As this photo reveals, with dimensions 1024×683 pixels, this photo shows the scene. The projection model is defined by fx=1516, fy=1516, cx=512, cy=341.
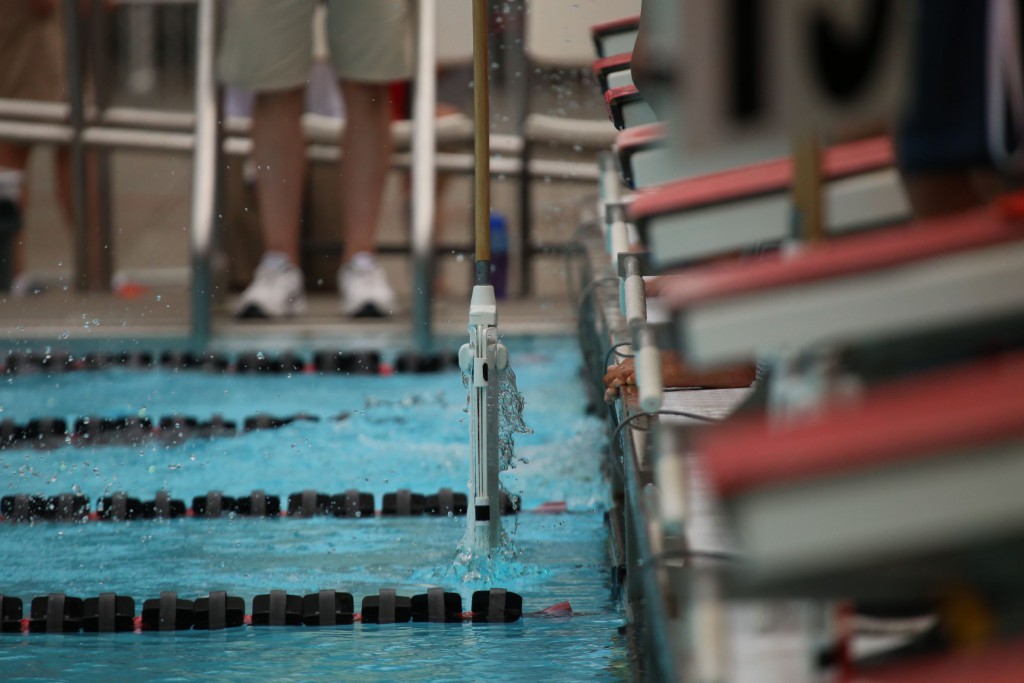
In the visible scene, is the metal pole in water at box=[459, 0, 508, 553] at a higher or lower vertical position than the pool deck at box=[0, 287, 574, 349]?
lower

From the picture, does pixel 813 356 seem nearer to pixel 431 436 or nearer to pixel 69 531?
pixel 69 531

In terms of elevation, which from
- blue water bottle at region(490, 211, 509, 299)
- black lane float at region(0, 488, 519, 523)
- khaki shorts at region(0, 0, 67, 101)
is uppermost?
khaki shorts at region(0, 0, 67, 101)

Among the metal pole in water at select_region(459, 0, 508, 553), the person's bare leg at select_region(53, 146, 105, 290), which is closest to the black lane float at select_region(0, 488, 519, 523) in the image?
the metal pole in water at select_region(459, 0, 508, 553)

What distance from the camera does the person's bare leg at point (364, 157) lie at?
678 centimetres

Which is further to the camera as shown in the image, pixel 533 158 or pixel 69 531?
pixel 533 158

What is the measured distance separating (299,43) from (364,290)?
1128mm

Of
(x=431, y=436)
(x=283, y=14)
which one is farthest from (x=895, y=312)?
(x=283, y=14)

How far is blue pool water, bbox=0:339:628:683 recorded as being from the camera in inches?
102

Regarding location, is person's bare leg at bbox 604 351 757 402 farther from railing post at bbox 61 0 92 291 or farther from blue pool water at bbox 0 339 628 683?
railing post at bbox 61 0 92 291

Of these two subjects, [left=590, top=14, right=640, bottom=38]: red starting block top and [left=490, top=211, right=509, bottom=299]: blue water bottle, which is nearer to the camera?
[left=590, top=14, right=640, bottom=38]: red starting block top

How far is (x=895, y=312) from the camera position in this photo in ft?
3.31

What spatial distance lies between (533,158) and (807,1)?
6.91 meters

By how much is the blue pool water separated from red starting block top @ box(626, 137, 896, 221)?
1.23 metres

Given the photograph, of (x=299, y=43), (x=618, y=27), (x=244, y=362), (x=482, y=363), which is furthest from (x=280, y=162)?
(x=482, y=363)
